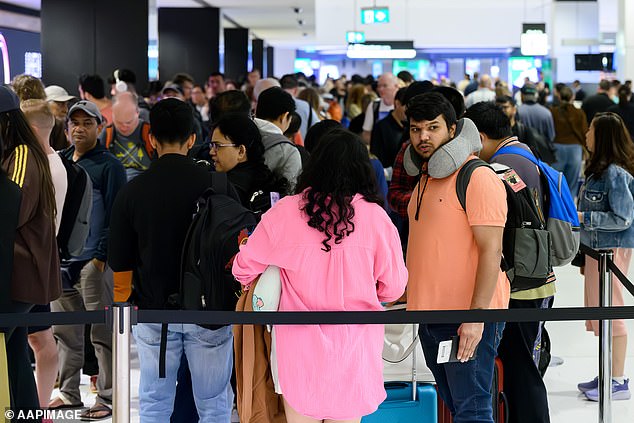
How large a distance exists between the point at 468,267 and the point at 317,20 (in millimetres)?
26879

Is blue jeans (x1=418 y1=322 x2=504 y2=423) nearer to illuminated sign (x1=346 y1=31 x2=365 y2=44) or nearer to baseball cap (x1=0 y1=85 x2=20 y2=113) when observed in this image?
baseball cap (x1=0 y1=85 x2=20 y2=113)

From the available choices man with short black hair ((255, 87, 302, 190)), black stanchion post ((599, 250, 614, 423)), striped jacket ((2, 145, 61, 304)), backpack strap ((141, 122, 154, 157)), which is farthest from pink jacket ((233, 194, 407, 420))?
backpack strap ((141, 122, 154, 157))

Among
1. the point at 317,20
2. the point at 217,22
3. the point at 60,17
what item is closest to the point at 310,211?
the point at 60,17

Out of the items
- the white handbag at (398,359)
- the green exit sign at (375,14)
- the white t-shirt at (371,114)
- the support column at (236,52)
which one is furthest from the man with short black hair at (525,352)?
the support column at (236,52)

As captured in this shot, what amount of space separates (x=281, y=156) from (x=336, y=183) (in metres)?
1.81

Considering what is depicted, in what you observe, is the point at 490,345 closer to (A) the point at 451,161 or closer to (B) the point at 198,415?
(A) the point at 451,161

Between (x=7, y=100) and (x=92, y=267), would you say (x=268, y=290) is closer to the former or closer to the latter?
(x=7, y=100)

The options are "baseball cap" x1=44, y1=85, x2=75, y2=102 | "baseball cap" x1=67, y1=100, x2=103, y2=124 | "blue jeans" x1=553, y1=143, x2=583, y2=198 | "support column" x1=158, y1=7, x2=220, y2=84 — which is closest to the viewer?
"baseball cap" x1=67, y1=100, x2=103, y2=124

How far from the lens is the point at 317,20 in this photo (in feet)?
98.4

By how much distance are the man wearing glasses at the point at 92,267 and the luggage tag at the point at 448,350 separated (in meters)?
2.39

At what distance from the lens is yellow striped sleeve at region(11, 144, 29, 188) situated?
12.8ft

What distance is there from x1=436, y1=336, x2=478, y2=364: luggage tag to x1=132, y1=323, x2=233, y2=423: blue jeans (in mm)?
863

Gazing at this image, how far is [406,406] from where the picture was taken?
4.24 m

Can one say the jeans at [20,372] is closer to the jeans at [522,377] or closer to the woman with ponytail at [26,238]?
the woman with ponytail at [26,238]
